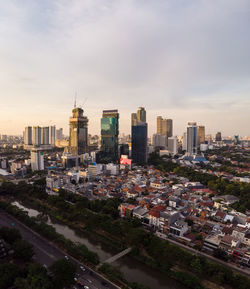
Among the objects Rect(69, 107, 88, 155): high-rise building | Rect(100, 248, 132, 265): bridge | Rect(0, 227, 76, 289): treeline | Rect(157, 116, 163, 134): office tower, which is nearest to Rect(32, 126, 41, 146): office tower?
Rect(69, 107, 88, 155): high-rise building

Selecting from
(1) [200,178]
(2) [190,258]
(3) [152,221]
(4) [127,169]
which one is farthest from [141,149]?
(2) [190,258]

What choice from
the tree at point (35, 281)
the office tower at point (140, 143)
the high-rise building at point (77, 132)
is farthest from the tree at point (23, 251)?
the office tower at point (140, 143)

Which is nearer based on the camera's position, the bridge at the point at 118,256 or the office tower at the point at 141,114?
the bridge at the point at 118,256

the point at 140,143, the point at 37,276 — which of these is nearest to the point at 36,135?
the point at 140,143

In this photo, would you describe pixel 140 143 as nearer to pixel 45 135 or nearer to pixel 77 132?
pixel 77 132

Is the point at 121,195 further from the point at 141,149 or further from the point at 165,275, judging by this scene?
the point at 141,149

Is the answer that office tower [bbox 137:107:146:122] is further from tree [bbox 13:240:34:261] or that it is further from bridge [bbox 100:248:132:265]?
tree [bbox 13:240:34:261]

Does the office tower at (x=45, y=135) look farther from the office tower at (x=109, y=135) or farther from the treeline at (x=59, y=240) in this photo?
the treeline at (x=59, y=240)
